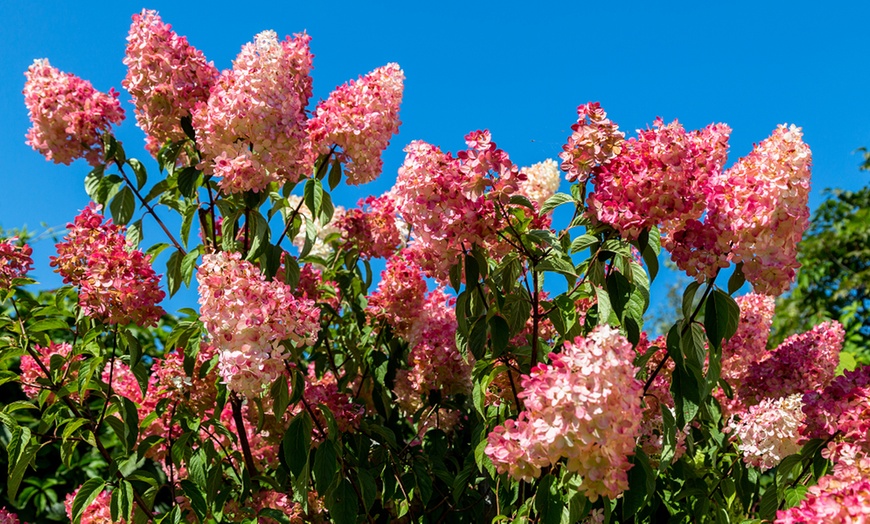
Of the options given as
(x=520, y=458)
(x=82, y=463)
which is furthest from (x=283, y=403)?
(x=82, y=463)

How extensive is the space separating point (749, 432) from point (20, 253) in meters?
2.64

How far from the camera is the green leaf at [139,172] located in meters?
3.41

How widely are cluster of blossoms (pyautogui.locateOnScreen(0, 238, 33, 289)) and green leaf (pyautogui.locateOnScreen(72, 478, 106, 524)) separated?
0.75 metres

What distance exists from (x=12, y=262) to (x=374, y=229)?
1445 millimetres

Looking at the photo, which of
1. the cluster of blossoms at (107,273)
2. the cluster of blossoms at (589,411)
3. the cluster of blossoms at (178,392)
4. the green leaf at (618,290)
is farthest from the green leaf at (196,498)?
the green leaf at (618,290)

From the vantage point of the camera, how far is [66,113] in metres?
3.42

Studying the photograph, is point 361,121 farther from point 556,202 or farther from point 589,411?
point 589,411

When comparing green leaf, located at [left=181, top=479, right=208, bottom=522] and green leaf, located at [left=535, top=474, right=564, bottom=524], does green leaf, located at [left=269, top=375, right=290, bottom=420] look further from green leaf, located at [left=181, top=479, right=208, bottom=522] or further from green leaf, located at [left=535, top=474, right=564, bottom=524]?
green leaf, located at [left=535, top=474, right=564, bottom=524]

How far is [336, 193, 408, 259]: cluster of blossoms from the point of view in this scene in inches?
155

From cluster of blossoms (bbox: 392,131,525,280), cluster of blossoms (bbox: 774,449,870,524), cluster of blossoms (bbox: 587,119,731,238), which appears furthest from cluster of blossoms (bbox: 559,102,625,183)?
cluster of blossoms (bbox: 774,449,870,524)

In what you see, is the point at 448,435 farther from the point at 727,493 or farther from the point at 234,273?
the point at 234,273

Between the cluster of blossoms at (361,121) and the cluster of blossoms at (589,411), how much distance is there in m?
1.36

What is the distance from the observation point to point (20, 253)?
10.6ft

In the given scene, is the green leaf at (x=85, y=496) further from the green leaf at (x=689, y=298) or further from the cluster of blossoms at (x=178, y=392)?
the green leaf at (x=689, y=298)
